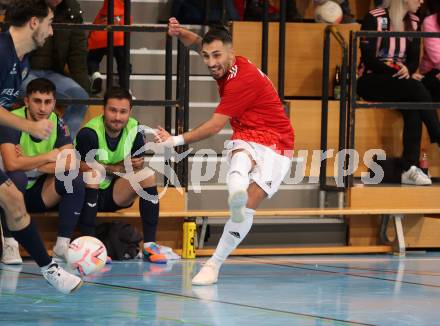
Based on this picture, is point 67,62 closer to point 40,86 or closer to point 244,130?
point 40,86

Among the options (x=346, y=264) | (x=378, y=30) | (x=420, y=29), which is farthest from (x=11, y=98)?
(x=420, y=29)

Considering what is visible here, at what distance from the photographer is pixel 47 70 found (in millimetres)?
8297

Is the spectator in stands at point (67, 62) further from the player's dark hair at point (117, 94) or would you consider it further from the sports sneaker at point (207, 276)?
the sports sneaker at point (207, 276)

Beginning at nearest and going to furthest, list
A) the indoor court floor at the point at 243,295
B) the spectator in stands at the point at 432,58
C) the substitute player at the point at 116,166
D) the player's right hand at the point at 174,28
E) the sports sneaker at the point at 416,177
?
the indoor court floor at the point at 243,295, the player's right hand at the point at 174,28, the substitute player at the point at 116,166, the sports sneaker at the point at 416,177, the spectator in stands at the point at 432,58

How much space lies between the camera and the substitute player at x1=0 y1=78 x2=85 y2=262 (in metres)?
7.45

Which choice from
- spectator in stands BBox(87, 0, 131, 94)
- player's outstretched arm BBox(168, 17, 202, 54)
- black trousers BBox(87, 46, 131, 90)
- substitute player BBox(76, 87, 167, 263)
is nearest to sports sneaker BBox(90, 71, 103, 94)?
spectator in stands BBox(87, 0, 131, 94)

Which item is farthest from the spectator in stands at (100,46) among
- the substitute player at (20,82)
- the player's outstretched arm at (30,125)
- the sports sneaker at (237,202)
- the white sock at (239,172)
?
the player's outstretched arm at (30,125)

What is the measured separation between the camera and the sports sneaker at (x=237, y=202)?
6539mm

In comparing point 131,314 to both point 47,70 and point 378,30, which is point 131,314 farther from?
point 378,30

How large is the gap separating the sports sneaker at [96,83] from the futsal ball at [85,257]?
2306mm

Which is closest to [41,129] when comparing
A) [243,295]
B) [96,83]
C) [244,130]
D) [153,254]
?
[243,295]

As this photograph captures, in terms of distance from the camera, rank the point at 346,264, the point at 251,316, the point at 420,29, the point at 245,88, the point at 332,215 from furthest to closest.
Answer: the point at 420,29 → the point at 332,215 → the point at 346,264 → the point at 245,88 → the point at 251,316

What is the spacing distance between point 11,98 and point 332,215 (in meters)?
3.71

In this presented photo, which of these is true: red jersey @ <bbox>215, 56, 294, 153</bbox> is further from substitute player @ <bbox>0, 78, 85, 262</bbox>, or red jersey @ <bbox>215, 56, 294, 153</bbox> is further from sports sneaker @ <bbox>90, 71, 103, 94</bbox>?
sports sneaker @ <bbox>90, 71, 103, 94</bbox>
